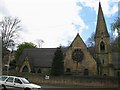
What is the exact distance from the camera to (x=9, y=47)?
60.9 metres

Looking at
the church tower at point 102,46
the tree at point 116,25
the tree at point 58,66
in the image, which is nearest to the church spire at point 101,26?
the church tower at point 102,46

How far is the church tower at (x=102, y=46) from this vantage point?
216ft

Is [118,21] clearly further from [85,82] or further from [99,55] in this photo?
[99,55]

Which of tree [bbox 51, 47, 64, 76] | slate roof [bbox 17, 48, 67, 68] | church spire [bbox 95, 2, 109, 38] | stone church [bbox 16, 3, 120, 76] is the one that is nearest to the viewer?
tree [bbox 51, 47, 64, 76]

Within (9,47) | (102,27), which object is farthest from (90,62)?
(9,47)

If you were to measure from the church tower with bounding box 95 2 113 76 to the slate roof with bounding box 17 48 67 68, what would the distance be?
10.4m

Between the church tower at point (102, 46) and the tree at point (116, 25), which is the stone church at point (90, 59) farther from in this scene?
the tree at point (116, 25)

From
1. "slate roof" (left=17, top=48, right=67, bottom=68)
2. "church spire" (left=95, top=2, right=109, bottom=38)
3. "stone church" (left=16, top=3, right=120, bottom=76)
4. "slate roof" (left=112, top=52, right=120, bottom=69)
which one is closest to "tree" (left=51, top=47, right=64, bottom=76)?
"stone church" (left=16, top=3, right=120, bottom=76)

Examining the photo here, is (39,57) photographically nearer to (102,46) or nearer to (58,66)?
(58,66)

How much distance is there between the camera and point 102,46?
67.2 metres

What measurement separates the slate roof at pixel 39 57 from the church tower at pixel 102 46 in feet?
34.1

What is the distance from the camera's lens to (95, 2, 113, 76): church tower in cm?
6575

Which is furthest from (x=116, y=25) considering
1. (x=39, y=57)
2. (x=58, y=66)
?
(x=39, y=57)

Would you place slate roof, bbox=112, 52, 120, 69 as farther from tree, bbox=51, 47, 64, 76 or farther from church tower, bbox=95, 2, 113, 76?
tree, bbox=51, 47, 64, 76
